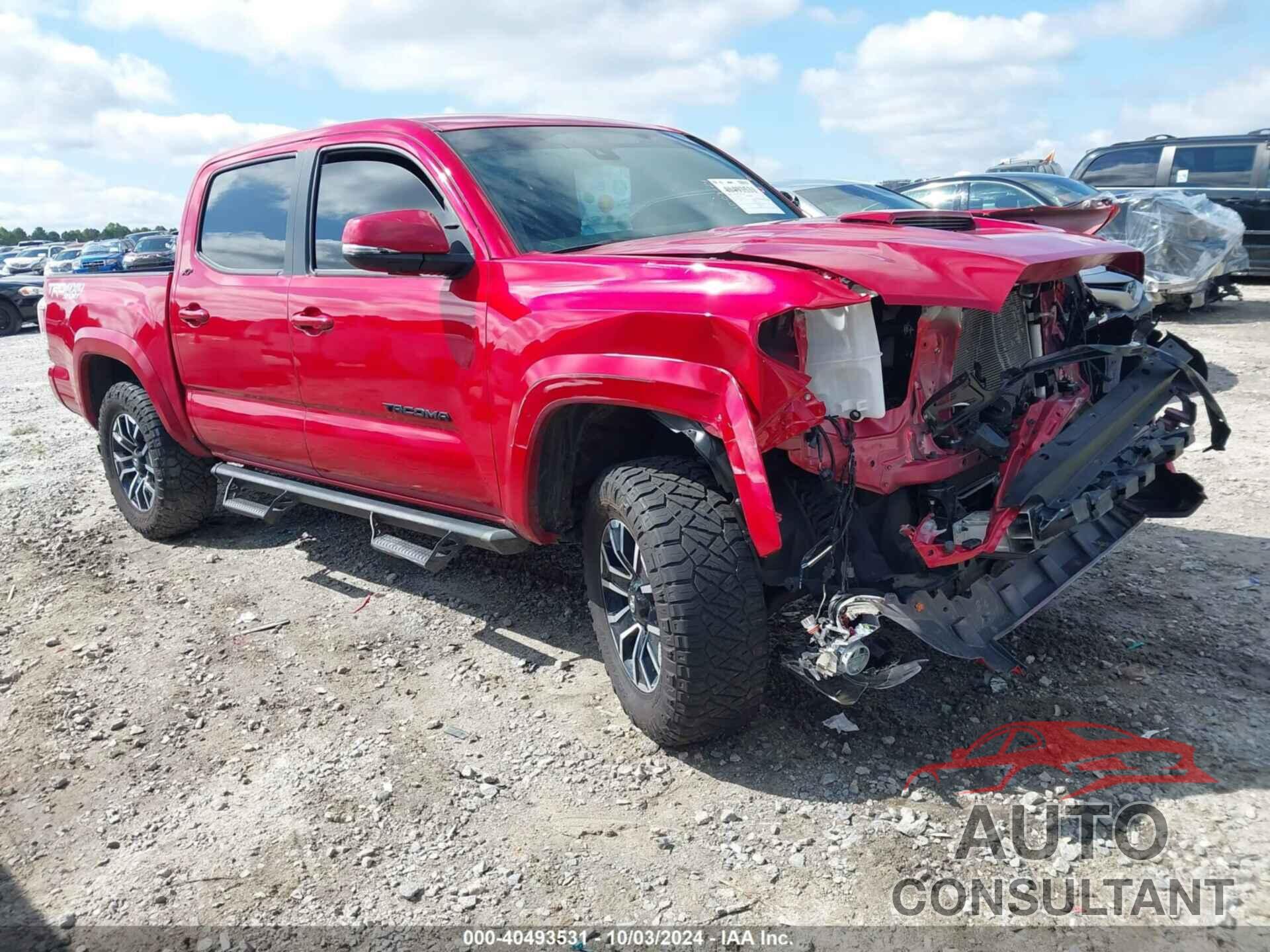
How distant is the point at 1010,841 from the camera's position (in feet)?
8.64

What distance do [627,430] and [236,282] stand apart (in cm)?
220

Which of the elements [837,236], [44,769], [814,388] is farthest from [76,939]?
[837,236]

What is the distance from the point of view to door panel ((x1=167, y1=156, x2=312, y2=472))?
14.2 feet

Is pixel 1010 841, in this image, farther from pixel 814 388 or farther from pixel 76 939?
pixel 76 939

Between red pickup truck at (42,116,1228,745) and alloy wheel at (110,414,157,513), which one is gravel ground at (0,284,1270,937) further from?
alloy wheel at (110,414,157,513)

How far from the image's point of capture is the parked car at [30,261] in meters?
32.2

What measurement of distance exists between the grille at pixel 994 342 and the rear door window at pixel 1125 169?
425 inches

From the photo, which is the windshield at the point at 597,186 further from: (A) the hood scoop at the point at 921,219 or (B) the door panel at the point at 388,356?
(A) the hood scoop at the point at 921,219

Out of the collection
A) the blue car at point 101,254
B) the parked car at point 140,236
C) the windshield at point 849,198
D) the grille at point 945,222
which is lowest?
the blue car at point 101,254

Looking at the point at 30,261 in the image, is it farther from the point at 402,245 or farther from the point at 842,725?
the point at 842,725

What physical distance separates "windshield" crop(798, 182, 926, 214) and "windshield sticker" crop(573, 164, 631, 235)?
4.51m

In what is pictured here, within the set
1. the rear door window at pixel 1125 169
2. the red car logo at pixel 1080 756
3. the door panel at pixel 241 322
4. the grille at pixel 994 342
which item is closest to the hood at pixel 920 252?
the grille at pixel 994 342

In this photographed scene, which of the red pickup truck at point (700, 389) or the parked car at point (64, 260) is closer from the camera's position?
the red pickup truck at point (700, 389)

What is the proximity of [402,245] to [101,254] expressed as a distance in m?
29.6
